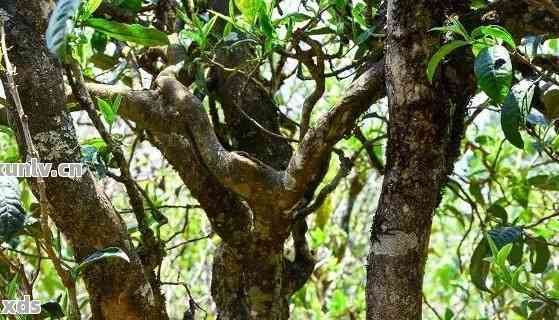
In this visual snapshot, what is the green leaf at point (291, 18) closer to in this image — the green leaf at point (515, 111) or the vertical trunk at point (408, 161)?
the vertical trunk at point (408, 161)

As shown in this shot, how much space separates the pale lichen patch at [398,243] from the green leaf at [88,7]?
0.49m

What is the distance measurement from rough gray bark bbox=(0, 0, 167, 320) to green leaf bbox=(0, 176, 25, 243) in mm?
81

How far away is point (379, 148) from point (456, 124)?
82 cm

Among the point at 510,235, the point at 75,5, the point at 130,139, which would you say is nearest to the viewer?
the point at 75,5

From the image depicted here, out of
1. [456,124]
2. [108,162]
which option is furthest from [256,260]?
[456,124]

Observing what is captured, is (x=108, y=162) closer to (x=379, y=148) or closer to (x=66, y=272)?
(x=66, y=272)

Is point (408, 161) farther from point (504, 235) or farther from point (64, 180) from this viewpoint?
point (64, 180)

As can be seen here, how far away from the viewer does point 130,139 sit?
9.25 feet

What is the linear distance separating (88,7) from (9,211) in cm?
29

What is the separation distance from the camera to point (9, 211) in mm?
881

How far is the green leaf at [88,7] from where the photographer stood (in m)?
0.97

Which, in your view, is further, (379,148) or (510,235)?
(379,148)

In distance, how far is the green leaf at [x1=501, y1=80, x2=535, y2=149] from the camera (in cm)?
95

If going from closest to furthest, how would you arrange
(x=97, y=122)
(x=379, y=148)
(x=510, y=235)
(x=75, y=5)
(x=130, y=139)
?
(x=75, y=5), (x=97, y=122), (x=510, y=235), (x=379, y=148), (x=130, y=139)
